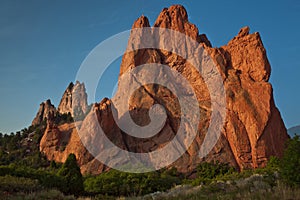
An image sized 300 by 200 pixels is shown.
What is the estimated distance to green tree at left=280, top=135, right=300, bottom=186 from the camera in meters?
10.7

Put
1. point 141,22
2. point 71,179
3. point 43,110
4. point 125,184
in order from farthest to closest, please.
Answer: point 43,110 < point 141,22 < point 125,184 < point 71,179

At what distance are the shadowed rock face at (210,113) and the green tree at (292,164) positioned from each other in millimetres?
33897

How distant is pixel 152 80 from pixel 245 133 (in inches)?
708

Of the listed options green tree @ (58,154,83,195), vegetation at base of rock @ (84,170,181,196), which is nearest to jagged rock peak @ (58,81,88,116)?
vegetation at base of rock @ (84,170,181,196)

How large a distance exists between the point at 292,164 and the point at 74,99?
110 m

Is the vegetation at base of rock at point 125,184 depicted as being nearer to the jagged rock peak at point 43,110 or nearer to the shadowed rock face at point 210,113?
the shadowed rock face at point 210,113

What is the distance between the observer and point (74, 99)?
11550cm

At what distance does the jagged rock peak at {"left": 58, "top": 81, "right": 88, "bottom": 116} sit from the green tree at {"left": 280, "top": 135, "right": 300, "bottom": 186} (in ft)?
337

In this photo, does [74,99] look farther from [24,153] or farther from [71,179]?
[71,179]

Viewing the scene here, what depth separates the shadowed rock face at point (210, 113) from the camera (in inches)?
1769

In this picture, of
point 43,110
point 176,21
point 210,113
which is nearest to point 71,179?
point 210,113

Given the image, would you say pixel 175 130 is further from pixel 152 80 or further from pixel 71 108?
pixel 71 108

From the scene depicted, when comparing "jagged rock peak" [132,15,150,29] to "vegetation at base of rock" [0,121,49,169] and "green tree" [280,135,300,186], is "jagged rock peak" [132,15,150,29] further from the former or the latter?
"green tree" [280,135,300,186]

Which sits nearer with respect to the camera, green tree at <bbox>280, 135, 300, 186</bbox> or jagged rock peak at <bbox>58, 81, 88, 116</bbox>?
green tree at <bbox>280, 135, 300, 186</bbox>
